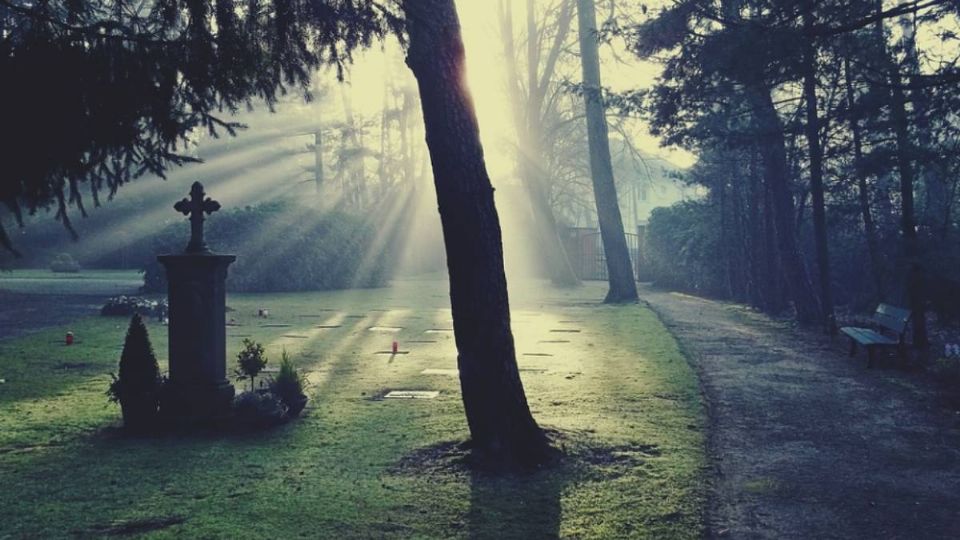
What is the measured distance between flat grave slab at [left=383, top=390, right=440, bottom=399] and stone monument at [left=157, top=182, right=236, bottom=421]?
6.17ft

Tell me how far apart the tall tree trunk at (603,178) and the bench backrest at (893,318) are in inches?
417

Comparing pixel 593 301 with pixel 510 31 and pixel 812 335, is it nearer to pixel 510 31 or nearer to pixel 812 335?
pixel 812 335

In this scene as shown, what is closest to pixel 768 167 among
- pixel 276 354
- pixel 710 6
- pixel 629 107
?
pixel 629 107

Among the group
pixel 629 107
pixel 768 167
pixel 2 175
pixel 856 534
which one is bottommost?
pixel 856 534

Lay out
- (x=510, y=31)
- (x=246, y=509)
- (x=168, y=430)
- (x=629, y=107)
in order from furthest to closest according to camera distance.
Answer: (x=510, y=31) < (x=629, y=107) < (x=168, y=430) < (x=246, y=509)

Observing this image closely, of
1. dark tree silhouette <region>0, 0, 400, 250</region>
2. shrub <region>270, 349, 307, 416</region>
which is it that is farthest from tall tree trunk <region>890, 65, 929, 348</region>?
shrub <region>270, 349, 307, 416</region>

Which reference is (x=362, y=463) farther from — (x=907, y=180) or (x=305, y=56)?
(x=907, y=180)

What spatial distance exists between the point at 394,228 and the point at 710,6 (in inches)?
836

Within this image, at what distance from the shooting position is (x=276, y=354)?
11141 millimetres

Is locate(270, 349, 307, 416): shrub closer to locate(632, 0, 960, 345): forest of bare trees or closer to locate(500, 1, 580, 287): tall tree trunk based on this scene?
locate(632, 0, 960, 345): forest of bare trees

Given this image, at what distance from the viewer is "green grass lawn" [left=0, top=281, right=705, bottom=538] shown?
450 cm

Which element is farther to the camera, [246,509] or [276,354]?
[276,354]

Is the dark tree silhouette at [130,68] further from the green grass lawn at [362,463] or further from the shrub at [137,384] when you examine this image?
the green grass lawn at [362,463]

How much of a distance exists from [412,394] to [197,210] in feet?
9.40
